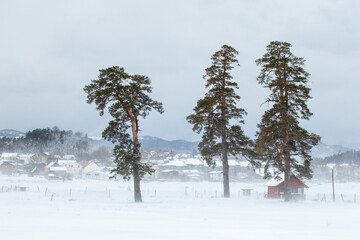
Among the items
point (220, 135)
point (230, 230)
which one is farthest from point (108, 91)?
point (230, 230)

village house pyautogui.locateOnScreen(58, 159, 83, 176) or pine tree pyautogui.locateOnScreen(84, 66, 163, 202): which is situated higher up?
pine tree pyautogui.locateOnScreen(84, 66, 163, 202)

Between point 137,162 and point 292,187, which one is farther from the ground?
point 137,162

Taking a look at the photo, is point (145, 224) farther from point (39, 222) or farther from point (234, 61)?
point (234, 61)

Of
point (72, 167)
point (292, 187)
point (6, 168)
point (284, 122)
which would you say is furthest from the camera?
point (72, 167)

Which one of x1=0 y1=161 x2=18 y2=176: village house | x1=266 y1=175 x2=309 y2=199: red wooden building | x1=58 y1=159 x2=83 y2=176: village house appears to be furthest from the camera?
x1=58 y1=159 x2=83 y2=176: village house

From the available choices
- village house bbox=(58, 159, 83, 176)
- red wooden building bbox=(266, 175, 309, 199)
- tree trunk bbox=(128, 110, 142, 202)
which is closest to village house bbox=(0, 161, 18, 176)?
village house bbox=(58, 159, 83, 176)

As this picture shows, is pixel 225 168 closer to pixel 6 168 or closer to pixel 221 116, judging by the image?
pixel 221 116

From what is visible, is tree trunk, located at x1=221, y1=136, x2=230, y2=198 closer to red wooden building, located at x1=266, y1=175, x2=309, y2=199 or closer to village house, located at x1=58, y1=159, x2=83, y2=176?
red wooden building, located at x1=266, y1=175, x2=309, y2=199

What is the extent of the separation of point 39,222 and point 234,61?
28240 millimetres

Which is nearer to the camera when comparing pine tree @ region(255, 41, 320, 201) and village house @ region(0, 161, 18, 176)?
pine tree @ region(255, 41, 320, 201)

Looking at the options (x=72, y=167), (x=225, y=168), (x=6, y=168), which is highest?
(x=225, y=168)

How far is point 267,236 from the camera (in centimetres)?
1147

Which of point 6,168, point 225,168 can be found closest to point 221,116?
point 225,168

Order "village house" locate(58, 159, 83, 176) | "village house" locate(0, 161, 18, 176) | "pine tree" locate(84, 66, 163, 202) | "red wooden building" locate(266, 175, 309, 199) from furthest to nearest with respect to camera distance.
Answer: "village house" locate(58, 159, 83, 176)
"village house" locate(0, 161, 18, 176)
"red wooden building" locate(266, 175, 309, 199)
"pine tree" locate(84, 66, 163, 202)
